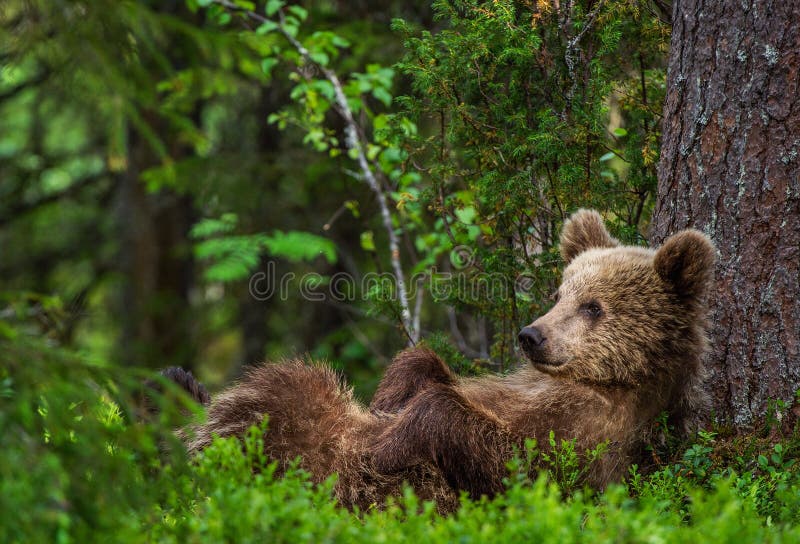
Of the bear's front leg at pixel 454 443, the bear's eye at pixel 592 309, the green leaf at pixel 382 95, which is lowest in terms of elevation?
the bear's front leg at pixel 454 443

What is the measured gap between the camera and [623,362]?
4.57 metres

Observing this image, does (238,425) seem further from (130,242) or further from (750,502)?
(130,242)

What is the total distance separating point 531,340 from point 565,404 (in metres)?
0.46

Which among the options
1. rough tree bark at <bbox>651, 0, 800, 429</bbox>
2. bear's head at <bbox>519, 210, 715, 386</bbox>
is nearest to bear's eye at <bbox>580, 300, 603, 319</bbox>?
bear's head at <bbox>519, 210, 715, 386</bbox>

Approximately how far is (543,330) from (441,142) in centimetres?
199

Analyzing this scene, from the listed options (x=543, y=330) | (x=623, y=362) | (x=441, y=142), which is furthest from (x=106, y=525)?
(x=441, y=142)

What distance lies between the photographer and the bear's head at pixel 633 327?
4.53 m

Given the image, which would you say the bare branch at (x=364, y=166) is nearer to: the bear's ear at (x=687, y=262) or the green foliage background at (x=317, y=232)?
the green foliage background at (x=317, y=232)

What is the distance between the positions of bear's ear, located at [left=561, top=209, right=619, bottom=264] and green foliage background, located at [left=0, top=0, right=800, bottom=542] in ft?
1.20

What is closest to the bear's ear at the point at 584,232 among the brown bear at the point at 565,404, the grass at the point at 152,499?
the brown bear at the point at 565,404

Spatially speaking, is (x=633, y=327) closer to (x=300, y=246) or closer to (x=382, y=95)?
(x=382, y=95)

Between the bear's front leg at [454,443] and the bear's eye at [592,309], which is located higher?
the bear's eye at [592,309]

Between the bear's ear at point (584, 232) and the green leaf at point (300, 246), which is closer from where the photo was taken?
the bear's ear at point (584, 232)

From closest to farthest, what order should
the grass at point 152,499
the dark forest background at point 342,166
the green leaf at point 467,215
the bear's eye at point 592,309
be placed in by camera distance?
the grass at point 152,499 < the bear's eye at point 592,309 < the dark forest background at point 342,166 < the green leaf at point 467,215
